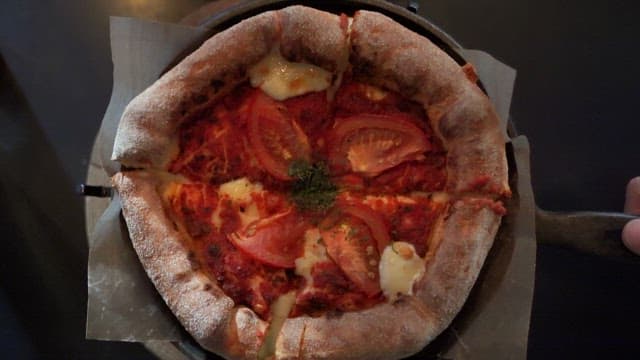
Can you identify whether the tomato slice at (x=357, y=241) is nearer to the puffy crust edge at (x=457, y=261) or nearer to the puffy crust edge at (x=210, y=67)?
the puffy crust edge at (x=457, y=261)

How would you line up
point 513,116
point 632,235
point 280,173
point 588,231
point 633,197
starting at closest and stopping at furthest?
point 632,235 → point 588,231 → point 280,173 → point 633,197 → point 513,116

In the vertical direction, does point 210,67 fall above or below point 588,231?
above

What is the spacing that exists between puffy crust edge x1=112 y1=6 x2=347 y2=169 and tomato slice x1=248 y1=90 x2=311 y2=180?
0.46 feet

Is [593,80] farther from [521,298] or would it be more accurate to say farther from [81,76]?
[81,76]

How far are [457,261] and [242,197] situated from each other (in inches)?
29.7

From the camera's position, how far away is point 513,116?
253cm

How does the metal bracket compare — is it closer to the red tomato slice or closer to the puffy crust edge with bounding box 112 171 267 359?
the puffy crust edge with bounding box 112 171 267 359

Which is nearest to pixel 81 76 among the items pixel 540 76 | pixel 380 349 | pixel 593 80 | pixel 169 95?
pixel 169 95

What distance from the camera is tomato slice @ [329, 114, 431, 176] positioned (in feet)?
6.97

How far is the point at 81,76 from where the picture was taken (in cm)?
252

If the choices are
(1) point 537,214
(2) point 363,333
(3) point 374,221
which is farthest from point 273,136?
(1) point 537,214

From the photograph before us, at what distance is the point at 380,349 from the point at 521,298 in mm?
524

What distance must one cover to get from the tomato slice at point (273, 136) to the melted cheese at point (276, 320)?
41cm

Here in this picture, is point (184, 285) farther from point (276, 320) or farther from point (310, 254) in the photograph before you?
point (310, 254)
